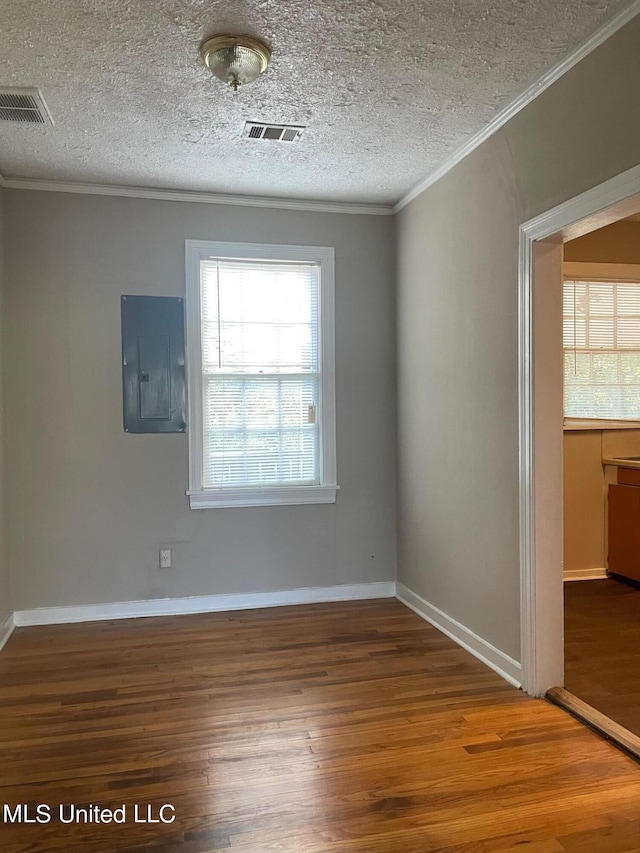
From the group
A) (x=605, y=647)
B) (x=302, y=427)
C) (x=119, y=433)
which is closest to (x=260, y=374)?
(x=302, y=427)

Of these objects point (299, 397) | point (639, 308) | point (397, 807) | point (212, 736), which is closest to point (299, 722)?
point (212, 736)

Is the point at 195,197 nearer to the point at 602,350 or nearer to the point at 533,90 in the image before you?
the point at 533,90

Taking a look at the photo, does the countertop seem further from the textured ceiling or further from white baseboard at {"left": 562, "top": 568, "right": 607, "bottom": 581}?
the textured ceiling

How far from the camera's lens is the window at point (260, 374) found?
4223 millimetres

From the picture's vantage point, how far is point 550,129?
106 inches

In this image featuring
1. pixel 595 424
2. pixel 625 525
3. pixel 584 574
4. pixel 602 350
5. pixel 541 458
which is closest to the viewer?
pixel 541 458

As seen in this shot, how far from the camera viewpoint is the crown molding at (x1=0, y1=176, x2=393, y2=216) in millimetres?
3945

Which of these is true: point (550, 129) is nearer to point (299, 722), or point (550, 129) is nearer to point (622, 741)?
point (622, 741)

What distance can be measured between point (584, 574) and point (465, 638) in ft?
5.95

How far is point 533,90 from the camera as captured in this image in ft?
A: 9.07

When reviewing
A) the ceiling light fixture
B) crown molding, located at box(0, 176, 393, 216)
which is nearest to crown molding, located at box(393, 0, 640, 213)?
crown molding, located at box(0, 176, 393, 216)

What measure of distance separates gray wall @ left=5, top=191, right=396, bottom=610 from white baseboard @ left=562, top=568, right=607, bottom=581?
5.23ft

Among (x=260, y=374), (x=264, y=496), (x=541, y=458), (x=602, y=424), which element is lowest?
(x=264, y=496)

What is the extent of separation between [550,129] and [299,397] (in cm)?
228
